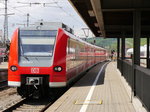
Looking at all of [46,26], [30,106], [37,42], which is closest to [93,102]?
[30,106]

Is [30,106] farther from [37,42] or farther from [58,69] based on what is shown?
[37,42]

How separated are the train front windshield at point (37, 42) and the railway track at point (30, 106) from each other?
1730 mm

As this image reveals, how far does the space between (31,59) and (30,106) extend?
1.67 m

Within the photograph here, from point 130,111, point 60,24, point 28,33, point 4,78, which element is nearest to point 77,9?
point 60,24

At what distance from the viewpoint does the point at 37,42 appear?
10.8 m

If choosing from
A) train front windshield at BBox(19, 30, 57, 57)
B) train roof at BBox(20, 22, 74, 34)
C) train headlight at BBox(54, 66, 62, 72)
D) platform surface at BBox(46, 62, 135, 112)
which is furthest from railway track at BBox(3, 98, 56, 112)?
train roof at BBox(20, 22, 74, 34)

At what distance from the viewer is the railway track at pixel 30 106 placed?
919 cm

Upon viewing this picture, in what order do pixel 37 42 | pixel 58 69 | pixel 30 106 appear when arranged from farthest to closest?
pixel 37 42
pixel 58 69
pixel 30 106

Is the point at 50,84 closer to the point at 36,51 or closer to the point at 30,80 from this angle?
the point at 30,80

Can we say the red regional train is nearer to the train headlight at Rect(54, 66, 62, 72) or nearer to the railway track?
the train headlight at Rect(54, 66, 62, 72)

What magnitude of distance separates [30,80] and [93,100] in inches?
92.4

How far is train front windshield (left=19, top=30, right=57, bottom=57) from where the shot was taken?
10.5 metres

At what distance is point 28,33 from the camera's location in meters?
10.9

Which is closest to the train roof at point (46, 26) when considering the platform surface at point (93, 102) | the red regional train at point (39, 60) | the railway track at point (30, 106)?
the red regional train at point (39, 60)
